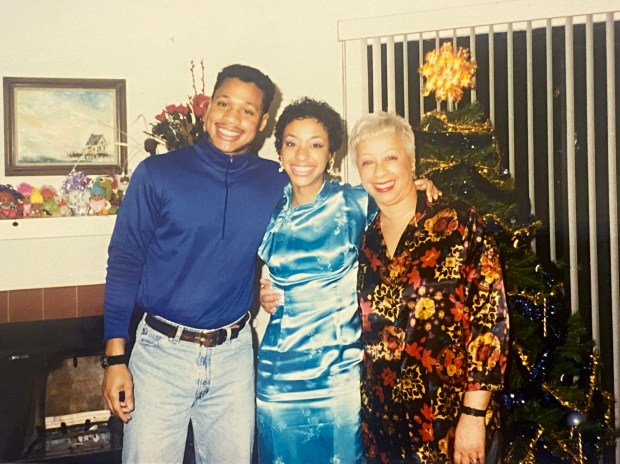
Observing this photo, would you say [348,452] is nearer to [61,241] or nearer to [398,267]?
[398,267]

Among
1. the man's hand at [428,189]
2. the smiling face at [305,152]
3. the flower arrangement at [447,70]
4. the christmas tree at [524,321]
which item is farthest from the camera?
the flower arrangement at [447,70]

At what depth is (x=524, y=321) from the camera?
1.61 metres

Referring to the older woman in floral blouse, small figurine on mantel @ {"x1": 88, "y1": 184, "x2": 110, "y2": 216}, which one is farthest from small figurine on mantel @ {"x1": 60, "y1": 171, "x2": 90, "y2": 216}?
the older woman in floral blouse

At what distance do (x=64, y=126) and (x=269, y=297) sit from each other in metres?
0.87

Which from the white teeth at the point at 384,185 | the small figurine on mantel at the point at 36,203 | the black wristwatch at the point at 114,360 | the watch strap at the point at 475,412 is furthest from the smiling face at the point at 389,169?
the small figurine on mantel at the point at 36,203

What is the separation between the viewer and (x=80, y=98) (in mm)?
1709

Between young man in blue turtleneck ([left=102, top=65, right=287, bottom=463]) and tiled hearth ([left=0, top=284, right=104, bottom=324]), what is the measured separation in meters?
0.43

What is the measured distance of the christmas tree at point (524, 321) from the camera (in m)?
1.58

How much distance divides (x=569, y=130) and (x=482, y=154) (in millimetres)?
562

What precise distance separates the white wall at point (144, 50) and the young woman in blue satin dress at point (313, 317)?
0.90ft

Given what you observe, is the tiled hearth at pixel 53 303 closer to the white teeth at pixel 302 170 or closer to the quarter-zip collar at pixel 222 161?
the quarter-zip collar at pixel 222 161

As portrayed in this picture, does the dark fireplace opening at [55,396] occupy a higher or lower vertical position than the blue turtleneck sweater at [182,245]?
lower

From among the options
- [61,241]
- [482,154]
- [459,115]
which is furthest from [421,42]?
[61,241]

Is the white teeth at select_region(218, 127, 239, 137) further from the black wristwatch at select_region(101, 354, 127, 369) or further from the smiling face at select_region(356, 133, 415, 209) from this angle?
the black wristwatch at select_region(101, 354, 127, 369)
